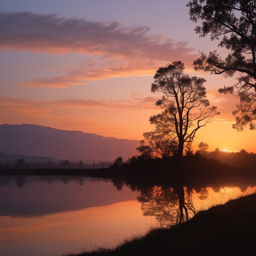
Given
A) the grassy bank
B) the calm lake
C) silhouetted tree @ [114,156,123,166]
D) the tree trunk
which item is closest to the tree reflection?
the calm lake

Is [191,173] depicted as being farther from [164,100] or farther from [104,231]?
[104,231]

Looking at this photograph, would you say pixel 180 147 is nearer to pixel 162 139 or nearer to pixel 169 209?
pixel 162 139

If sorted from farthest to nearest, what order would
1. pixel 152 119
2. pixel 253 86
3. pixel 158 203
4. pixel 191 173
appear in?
1. pixel 152 119
2. pixel 191 173
3. pixel 253 86
4. pixel 158 203

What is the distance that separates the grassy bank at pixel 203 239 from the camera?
741 cm

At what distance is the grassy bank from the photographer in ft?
24.3

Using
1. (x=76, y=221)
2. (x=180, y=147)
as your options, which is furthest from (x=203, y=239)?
(x=180, y=147)

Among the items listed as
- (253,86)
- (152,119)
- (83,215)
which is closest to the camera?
(83,215)

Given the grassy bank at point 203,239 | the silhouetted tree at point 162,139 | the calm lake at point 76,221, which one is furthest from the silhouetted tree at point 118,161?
the grassy bank at point 203,239

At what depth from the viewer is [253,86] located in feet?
69.6

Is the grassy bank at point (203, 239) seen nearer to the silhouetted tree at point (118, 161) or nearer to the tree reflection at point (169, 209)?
the tree reflection at point (169, 209)

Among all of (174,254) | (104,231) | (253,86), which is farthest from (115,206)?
(253,86)

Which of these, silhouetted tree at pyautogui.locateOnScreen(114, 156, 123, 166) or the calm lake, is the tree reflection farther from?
silhouetted tree at pyautogui.locateOnScreen(114, 156, 123, 166)

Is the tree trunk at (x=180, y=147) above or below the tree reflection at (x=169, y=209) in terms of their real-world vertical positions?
above

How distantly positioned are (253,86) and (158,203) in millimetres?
10716
